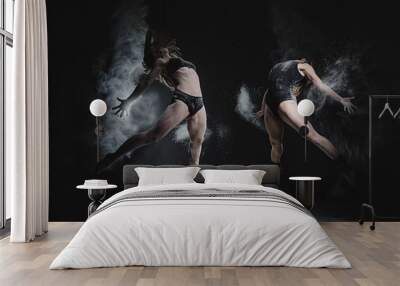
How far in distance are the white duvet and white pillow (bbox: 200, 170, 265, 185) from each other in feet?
7.48

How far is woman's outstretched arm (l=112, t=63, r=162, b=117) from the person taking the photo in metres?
8.27

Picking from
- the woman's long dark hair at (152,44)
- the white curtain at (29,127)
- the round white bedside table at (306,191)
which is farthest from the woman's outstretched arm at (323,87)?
the white curtain at (29,127)

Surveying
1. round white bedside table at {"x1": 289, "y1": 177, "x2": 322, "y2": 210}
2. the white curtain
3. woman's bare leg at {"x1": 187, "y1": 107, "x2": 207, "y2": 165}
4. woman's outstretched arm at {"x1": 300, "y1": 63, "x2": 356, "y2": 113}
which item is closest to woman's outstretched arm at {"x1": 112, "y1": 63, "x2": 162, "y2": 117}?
woman's bare leg at {"x1": 187, "y1": 107, "x2": 207, "y2": 165}

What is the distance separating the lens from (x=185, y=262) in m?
5.11

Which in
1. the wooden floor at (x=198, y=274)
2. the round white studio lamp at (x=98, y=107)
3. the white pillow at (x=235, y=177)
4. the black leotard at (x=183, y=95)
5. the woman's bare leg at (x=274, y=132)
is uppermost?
the black leotard at (x=183, y=95)

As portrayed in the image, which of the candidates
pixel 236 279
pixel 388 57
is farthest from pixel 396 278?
pixel 388 57

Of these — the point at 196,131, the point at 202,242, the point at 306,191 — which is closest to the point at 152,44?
the point at 196,131

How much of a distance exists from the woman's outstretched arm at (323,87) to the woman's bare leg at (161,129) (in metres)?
1.77

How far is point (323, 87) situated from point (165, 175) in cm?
254

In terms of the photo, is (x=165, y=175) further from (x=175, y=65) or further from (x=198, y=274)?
(x=198, y=274)

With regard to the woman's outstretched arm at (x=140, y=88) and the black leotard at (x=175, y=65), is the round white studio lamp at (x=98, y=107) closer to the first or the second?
the woman's outstretched arm at (x=140, y=88)

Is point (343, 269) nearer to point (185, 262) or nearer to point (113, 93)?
point (185, 262)

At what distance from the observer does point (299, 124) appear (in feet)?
27.0

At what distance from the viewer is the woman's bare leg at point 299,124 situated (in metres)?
8.23
